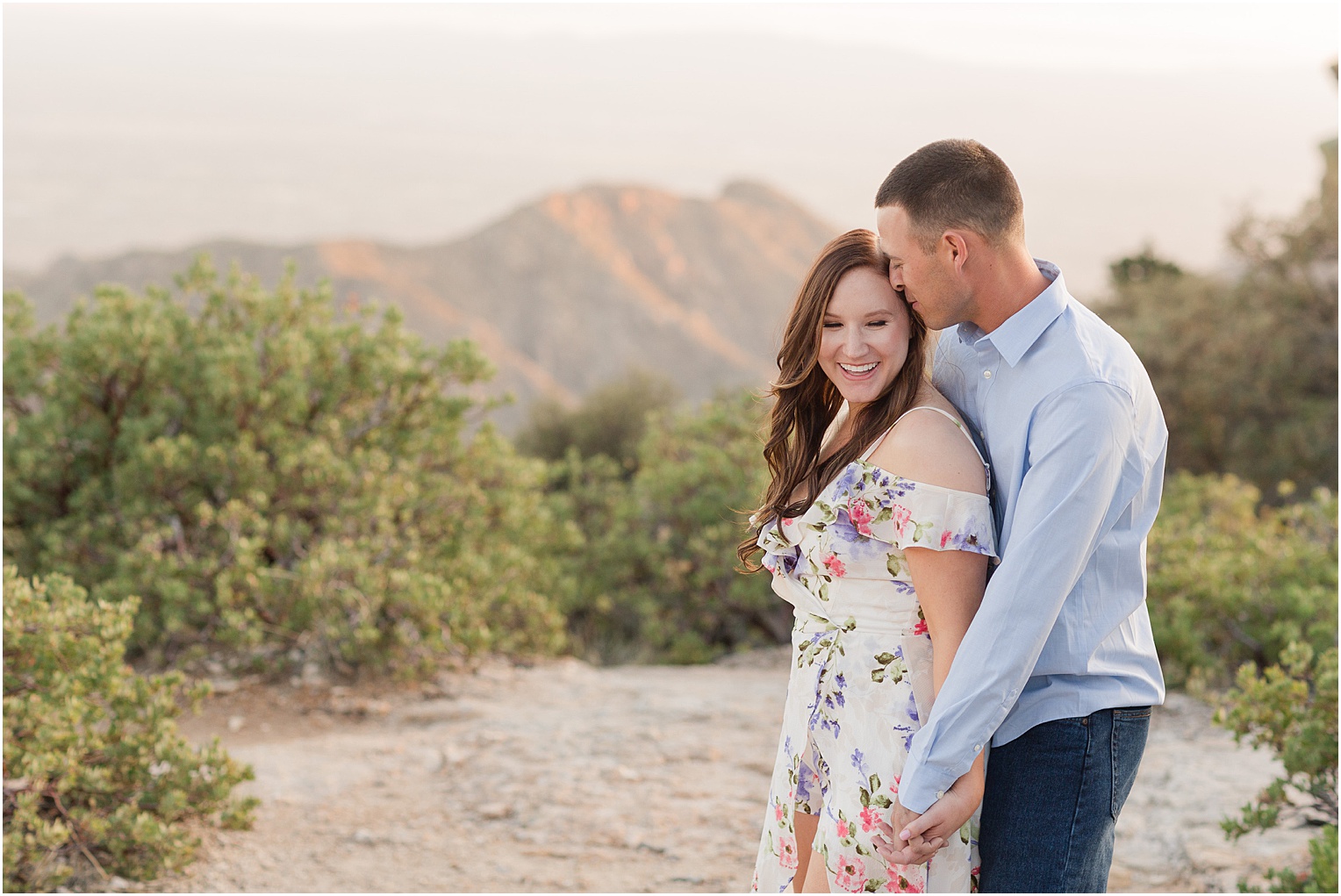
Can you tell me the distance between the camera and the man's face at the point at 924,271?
1.98 m

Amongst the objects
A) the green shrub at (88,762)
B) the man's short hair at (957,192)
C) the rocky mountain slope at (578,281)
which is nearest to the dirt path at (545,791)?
the green shrub at (88,762)

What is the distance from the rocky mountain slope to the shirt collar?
45.3 metres

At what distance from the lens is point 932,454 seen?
78.7 inches

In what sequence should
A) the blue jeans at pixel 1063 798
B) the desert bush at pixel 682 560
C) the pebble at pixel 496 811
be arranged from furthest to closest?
the desert bush at pixel 682 560
the pebble at pixel 496 811
the blue jeans at pixel 1063 798

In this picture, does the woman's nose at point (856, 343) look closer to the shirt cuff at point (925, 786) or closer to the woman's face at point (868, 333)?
the woman's face at point (868, 333)

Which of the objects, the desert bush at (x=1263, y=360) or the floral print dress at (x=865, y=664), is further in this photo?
the desert bush at (x=1263, y=360)

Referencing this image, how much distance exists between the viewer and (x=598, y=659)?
7.71 metres

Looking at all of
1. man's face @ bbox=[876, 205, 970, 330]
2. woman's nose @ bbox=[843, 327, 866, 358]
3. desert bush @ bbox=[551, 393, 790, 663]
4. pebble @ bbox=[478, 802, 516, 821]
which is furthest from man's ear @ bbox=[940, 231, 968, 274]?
desert bush @ bbox=[551, 393, 790, 663]

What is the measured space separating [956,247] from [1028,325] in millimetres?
193

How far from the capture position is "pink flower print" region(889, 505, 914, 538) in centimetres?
197

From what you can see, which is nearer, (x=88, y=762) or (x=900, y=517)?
(x=900, y=517)

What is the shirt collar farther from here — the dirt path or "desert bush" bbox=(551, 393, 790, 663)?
"desert bush" bbox=(551, 393, 790, 663)

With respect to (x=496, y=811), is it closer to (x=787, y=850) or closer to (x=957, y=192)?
(x=787, y=850)

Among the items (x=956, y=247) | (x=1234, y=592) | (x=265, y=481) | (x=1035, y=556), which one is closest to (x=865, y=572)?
(x=1035, y=556)
